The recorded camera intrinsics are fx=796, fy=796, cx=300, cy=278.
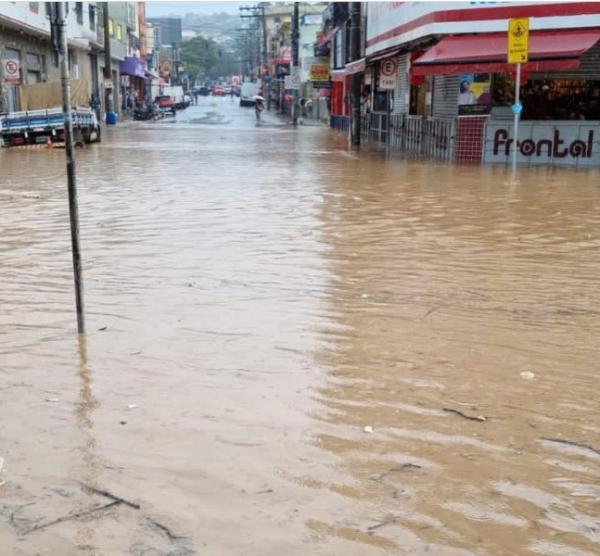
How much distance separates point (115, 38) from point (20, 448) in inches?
2410

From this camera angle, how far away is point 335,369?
5.01 metres

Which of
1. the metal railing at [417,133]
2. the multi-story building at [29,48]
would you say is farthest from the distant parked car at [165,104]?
the metal railing at [417,133]

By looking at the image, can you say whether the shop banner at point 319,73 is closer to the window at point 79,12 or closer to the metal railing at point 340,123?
the metal railing at point 340,123

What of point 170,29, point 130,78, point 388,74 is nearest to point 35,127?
point 388,74

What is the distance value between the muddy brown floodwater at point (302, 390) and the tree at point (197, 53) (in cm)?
17530

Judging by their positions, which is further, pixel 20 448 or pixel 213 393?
pixel 213 393

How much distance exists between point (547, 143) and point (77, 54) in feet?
120

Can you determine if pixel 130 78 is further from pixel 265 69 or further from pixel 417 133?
pixel 417 133

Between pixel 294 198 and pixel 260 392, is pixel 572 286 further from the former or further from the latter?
pixel 294 198

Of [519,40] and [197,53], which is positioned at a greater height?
[197,53]

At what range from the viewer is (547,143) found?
2041cm

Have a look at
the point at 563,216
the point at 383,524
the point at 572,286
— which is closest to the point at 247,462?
the point at 383,524

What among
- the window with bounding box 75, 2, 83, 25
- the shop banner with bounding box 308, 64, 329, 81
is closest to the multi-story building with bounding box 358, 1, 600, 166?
the shop banner with bounding box 308, 64, 329, 81

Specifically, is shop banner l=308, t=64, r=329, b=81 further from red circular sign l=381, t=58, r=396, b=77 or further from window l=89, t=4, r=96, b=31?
red circular sign l=381, t=58, r=396, b=77
